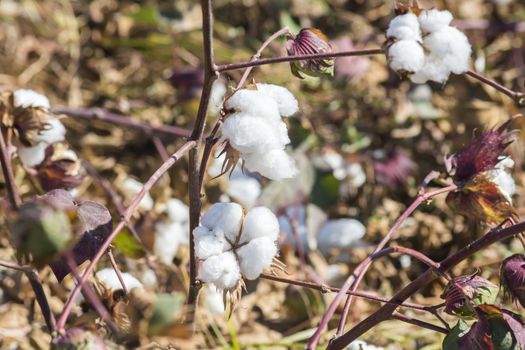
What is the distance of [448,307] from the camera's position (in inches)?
33.0

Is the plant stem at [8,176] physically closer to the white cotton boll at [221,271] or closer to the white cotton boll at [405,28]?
the white cotton boll at [221,271]

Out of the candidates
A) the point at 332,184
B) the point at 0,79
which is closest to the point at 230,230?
the point at 332,184

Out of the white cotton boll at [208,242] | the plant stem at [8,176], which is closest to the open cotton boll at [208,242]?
the white cotton boll at [208,242]

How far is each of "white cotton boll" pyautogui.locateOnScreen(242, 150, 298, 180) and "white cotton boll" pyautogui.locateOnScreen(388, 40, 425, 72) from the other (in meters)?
0.17

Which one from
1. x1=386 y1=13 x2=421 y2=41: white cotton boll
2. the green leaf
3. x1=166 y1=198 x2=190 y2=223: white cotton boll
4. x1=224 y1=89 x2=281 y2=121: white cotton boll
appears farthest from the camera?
x1=166 y1=198 x2=190 y2=223: white cotton boll

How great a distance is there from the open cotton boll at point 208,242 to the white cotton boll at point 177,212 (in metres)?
0.63

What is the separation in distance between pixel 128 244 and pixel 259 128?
32 centimetres

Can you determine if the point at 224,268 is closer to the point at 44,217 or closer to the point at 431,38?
the point at 44,217

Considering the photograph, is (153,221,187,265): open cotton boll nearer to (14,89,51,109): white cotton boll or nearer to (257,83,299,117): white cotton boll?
(14,89,51,109): white cotton boll

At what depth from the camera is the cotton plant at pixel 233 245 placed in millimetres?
794

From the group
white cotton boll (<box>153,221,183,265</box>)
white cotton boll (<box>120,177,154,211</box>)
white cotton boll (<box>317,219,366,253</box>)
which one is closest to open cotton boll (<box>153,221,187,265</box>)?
white cotton boll (<box>153,221,183,265</box>)

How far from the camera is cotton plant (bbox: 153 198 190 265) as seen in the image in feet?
4.52

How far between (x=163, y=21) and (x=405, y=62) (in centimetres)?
115

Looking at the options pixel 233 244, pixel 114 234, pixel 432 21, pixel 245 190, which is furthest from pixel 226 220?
pixel 245 190
